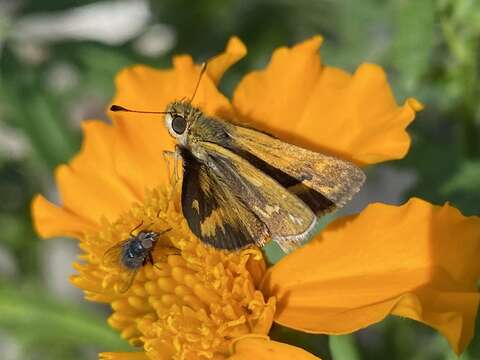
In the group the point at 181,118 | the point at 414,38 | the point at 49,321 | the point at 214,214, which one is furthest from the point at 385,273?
the point at 49,321

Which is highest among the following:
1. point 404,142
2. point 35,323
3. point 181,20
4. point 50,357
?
point 181,20

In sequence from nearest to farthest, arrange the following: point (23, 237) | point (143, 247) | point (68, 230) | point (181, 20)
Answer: point (143, 247), point (68, 230), point (181, 20), point (23, 237)

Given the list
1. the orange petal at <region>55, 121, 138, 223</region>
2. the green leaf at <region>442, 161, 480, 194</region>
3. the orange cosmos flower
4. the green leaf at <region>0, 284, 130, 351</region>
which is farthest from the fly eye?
the green leaf at <region>0, 284, 130, 351</region>

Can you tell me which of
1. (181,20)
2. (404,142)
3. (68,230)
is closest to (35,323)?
(68,230)

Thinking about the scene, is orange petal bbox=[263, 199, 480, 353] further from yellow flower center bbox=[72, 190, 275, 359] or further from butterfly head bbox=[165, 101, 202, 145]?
butterfly head bbox=[165, 101, 202, 145]

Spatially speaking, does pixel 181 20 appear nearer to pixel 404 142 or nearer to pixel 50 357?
pixel 50 357

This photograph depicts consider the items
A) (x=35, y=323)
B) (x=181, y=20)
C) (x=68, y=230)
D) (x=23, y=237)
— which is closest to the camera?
(x=68, y=230)
